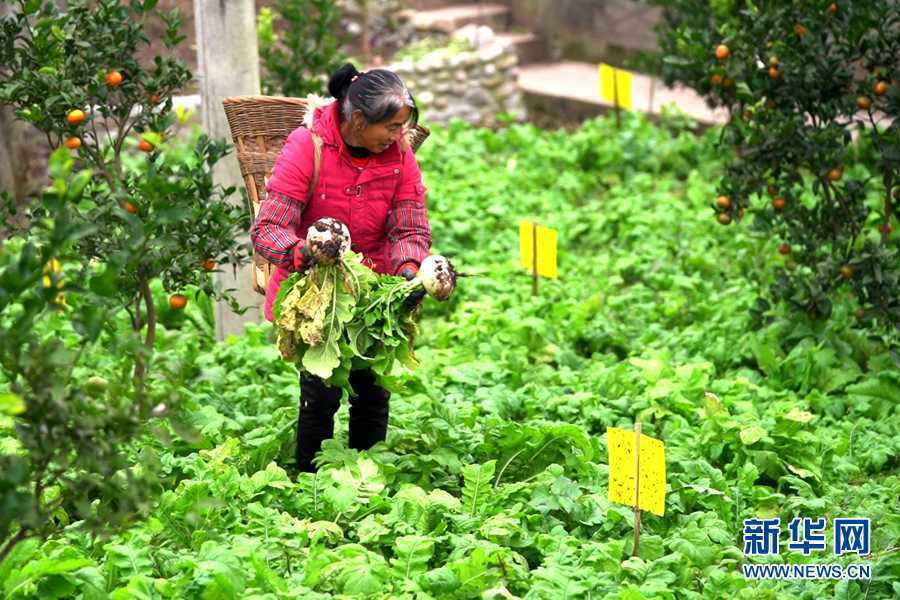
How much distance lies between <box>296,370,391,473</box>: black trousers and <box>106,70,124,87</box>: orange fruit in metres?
1.44

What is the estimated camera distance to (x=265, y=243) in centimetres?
386

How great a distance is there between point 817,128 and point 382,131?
8.38 ft

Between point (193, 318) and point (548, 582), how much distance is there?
2943 millimetres

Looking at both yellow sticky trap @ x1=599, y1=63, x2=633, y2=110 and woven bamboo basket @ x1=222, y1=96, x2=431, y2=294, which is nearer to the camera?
woven bamboo basket @ x1=222, y1=96, x2=431, y2=294

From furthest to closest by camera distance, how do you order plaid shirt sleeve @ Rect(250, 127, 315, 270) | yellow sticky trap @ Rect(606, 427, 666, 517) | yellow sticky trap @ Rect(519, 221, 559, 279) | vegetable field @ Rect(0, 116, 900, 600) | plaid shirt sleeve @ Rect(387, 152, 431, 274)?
yellow sticky trap @ Rect(519, 221, 559, 279)
plaid shirt sleeve @ Rect(387, 152, 431, 274)
plaid shirt sleeve @ Rect(250, 127, 315, 270)
yellow sticky trap @ Rect(606, 427, 666, 517)
vegetable field @ Rect(0, 116, 900, 600)

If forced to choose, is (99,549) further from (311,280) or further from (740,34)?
(740,34)

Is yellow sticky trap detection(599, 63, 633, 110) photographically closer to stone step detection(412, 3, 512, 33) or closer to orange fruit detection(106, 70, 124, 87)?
stone step detection(412, 3, 512, 33)

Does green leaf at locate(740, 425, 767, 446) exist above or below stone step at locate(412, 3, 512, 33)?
below

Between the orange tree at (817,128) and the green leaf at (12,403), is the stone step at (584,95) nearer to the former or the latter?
the orange tree at (817,128)

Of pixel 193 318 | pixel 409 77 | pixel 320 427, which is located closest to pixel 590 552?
pixel 320 427

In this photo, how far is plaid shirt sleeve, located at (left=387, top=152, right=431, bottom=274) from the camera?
4.02m

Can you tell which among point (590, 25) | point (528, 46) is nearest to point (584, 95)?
point (590, 25)

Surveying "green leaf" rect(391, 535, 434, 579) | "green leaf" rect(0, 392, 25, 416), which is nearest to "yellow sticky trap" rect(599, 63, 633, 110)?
"green leaf" rect(391, 535, 434, 579)

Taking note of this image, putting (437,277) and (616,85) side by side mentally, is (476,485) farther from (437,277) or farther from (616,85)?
(616,85)
